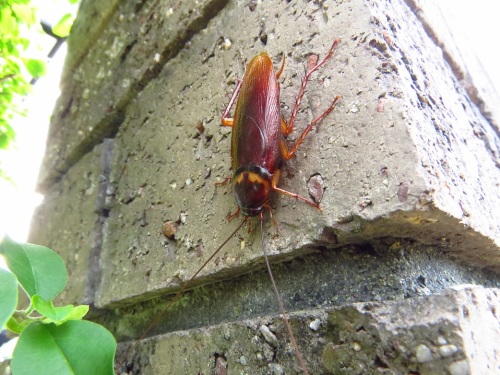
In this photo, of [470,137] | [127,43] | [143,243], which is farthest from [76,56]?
[470,137]

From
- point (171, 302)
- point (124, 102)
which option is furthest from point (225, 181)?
point (124, 102)

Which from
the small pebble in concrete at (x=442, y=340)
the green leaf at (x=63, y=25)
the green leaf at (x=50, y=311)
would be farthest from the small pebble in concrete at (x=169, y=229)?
the green leaf at (x=63, y=25)

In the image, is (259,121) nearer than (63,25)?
Yes

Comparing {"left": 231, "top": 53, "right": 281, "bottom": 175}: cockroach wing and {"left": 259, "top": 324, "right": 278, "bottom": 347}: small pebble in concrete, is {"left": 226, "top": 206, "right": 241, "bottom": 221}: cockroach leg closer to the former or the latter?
{"left": 231, "top": 53, "right": 281, "bottom": 175}: cockroach wing

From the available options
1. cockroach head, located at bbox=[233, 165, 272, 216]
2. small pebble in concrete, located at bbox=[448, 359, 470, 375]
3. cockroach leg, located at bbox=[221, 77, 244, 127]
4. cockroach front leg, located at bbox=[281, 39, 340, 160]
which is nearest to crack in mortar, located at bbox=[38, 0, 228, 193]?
cockroach leg, located at bbox=[221, 77, 244, 127]

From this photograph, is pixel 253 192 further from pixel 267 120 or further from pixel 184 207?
pixel 184 207

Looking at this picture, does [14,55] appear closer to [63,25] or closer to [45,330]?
[63,25]
